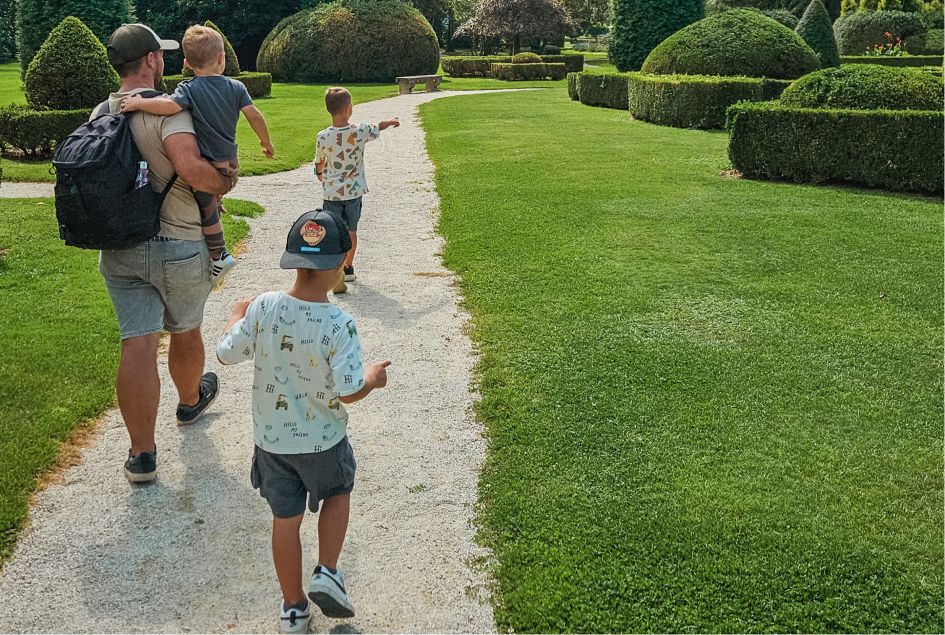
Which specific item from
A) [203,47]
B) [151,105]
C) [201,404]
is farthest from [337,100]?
[151,105]

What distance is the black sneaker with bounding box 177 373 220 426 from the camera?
471 centimetres

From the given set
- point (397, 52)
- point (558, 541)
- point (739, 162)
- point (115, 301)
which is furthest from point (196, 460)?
point (397, 52)

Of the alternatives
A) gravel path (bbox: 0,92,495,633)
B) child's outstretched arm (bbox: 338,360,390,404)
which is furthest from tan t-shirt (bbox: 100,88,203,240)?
child's outstretched arm (bbox: 338,360,390,404)

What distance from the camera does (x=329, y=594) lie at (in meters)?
3.00

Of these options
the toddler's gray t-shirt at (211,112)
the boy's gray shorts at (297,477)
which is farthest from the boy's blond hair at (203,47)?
the boy's gray shorts at (297,477)

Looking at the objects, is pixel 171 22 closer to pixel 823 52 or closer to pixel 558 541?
pixel 823 52

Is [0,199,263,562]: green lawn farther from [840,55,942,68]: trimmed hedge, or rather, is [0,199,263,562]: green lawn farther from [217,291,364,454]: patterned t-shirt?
[840,55,942,68]: trimmed hedge

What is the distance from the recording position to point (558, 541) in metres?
3.64

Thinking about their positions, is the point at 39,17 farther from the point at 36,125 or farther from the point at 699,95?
the point at 699,95

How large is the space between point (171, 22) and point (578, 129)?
29.2m

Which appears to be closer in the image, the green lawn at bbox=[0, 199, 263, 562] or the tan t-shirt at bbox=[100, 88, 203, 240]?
the tan t-shirt at bbox=[100, 88, 203, 240]

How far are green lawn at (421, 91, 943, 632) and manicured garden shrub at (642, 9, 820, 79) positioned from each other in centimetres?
1093

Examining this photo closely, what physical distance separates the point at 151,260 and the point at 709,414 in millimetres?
3069

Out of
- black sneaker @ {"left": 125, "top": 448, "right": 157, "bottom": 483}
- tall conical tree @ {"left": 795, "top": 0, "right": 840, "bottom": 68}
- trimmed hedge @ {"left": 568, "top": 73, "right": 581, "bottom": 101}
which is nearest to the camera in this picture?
black sneaker @ {"left": 125, "top": 448, "right": 157, "bottom": 483}
